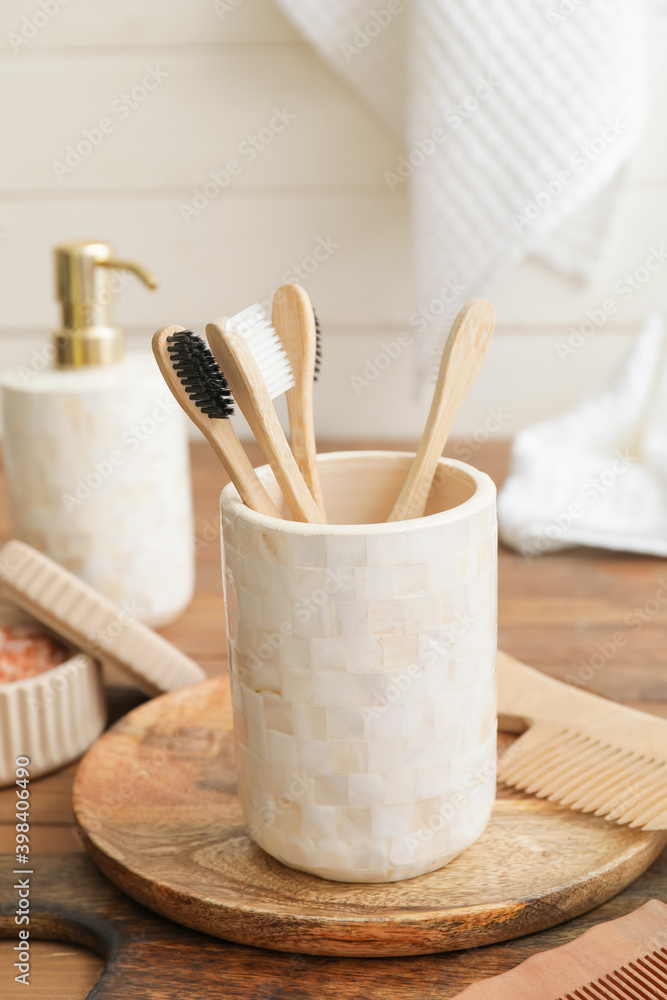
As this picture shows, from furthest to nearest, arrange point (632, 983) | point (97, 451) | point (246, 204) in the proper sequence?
point (246, 204)
point (97, 451)
point (632, 983)

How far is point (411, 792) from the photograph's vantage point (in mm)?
373

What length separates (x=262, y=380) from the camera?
0.35 m

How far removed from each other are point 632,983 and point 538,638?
317 millimetres

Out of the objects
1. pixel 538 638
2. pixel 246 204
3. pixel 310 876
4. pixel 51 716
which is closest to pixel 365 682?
pixel 310 876

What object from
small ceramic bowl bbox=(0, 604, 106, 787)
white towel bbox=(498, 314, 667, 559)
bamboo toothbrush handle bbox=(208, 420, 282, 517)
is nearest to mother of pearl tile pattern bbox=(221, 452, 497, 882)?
bamboo toothbrush handle bbox=(208, 420, 282, 517)

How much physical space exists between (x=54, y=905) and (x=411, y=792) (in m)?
0.15

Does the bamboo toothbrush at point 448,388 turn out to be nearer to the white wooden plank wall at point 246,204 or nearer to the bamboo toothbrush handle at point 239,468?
the bamboo toothbrush handle at point 239,468

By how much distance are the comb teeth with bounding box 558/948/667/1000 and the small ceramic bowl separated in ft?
0.90

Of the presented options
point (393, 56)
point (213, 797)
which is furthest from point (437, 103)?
point (213, 797)

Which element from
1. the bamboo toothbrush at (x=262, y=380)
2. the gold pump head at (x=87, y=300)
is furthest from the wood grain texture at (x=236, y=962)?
the gold pump head at (x=87, y=300)

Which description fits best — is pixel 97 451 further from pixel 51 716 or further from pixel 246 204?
pixel 246 204

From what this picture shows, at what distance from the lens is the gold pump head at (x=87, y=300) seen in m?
0.63

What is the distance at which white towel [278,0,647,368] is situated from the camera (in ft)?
2.78

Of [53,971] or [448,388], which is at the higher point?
[448,388]
